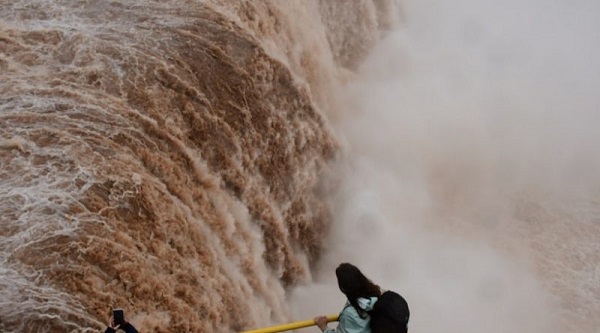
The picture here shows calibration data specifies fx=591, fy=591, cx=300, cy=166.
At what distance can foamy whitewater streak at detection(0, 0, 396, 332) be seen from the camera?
379 centimetres

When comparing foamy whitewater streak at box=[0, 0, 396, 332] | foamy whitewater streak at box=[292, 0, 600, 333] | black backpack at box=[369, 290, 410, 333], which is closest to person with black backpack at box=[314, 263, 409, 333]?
black backpack at box=[369, 290, 410, 333]

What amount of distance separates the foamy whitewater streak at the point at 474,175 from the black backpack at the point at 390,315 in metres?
3.29

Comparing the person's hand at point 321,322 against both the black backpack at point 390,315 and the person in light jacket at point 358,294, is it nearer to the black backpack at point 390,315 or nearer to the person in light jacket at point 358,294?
the person in light jacket at point 358,294

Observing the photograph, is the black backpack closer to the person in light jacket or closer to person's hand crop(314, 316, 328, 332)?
the person in light jacket

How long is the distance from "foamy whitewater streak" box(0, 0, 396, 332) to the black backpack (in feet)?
5.88

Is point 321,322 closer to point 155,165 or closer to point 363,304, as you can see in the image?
point 363,304

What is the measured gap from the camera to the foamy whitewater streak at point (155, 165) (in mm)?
3795

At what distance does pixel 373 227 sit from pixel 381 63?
12.3 ft

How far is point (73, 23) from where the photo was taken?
18.0 ft

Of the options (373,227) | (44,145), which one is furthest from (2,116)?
(373,227)

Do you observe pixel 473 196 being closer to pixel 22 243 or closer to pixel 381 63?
pixel 381 63

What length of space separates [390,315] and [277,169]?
3487 millimetres

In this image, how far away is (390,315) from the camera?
272cm

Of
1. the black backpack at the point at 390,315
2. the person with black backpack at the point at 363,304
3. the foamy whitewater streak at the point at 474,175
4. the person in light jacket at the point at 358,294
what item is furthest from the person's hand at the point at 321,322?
the foamy whitewater streak at the point at 474,175
